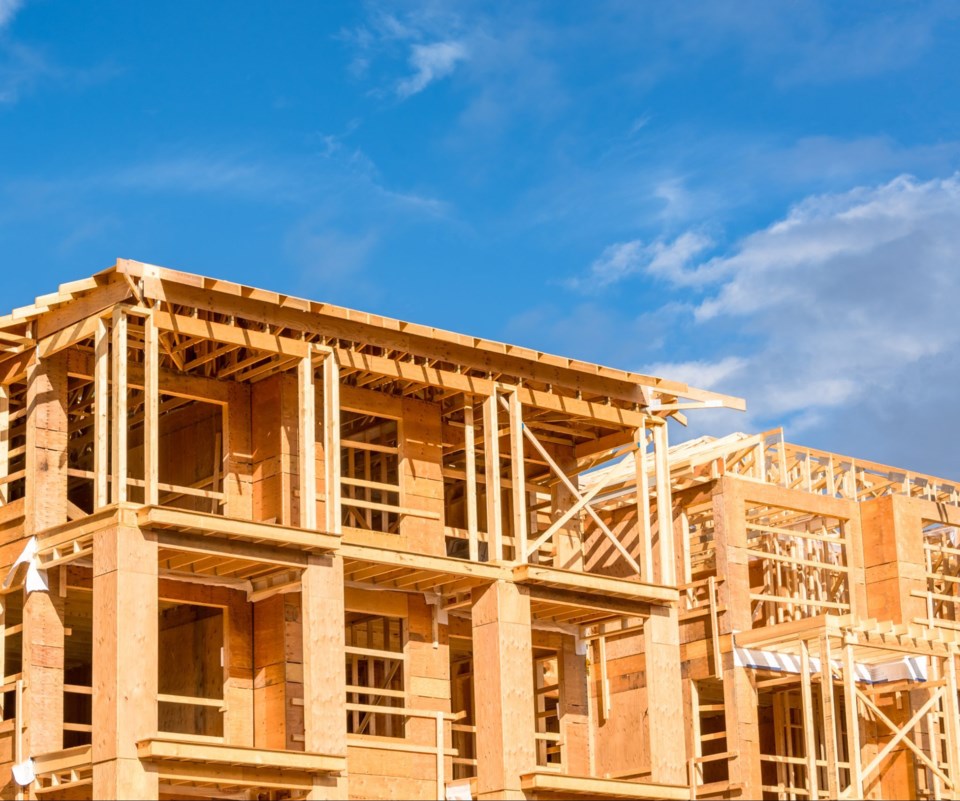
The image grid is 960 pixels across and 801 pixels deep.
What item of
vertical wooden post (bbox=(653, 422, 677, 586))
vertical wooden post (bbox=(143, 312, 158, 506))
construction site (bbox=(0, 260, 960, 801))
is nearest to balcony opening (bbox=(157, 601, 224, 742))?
construction site (bbox=(0, 260, 960, 801))

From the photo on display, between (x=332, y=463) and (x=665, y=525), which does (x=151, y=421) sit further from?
(x=665, y=525)

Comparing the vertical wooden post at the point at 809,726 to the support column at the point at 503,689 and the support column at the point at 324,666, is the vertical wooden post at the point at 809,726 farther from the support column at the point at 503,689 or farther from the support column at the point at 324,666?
the support column at the point at 324,666

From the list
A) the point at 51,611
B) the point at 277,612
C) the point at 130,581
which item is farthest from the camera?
the point at 277,612

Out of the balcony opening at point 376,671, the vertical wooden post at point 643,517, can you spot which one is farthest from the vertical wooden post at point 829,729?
the balcony opening at point 376,671

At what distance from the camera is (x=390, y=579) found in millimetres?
36219

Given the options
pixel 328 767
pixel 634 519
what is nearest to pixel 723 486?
pixel 634 519

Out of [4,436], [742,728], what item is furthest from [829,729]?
[4,436]

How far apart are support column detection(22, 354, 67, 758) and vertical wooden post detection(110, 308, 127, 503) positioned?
202cm

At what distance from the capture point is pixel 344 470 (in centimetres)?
3934

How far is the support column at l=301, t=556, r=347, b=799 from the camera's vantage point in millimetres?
32281

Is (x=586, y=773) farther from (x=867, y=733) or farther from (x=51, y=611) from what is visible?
(x=51, y=611)

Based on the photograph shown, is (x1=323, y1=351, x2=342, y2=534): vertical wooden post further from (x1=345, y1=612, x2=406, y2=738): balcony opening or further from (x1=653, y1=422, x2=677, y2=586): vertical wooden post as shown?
(x1=653, y1=422, x2=677, y2=586): vertical wooden post

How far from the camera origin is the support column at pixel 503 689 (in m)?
34.8

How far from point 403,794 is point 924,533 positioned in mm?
18660
